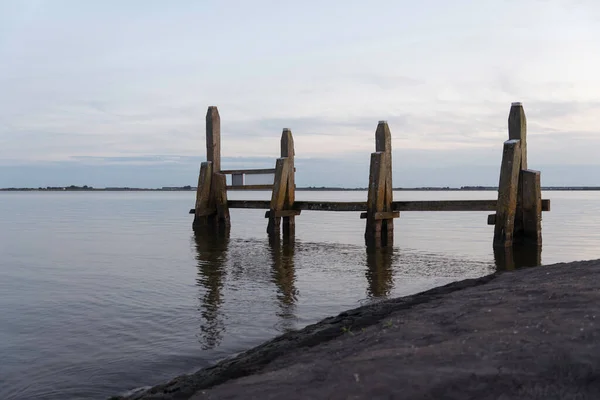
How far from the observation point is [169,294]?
8.04m

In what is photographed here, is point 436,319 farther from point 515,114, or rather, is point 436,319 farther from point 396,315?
point 515,114

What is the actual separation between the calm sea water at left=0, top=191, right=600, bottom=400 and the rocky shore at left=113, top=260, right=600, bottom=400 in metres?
0.94

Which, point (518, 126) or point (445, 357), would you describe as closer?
point (445, 357)

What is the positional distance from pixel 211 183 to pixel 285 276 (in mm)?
7912

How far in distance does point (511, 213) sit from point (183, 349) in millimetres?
8547

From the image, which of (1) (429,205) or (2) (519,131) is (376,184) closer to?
(1) (429,205)

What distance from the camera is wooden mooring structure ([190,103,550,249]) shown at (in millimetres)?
11781

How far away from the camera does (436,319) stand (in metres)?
4.11

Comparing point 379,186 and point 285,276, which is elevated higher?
point 379,186

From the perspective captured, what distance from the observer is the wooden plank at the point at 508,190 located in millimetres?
11711

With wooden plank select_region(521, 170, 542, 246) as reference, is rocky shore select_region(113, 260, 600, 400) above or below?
below

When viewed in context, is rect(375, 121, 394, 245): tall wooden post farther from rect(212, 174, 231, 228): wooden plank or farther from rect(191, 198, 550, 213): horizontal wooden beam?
rect(212, 174, 231, 228): wooden plank

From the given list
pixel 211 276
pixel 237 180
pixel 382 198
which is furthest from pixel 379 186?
pixel 211 276

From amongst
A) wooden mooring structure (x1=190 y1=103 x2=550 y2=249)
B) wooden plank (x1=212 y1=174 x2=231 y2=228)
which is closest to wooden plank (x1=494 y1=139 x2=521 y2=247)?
wooden mooring structure (x1=190 y1=103 x2=550 y2=249)
